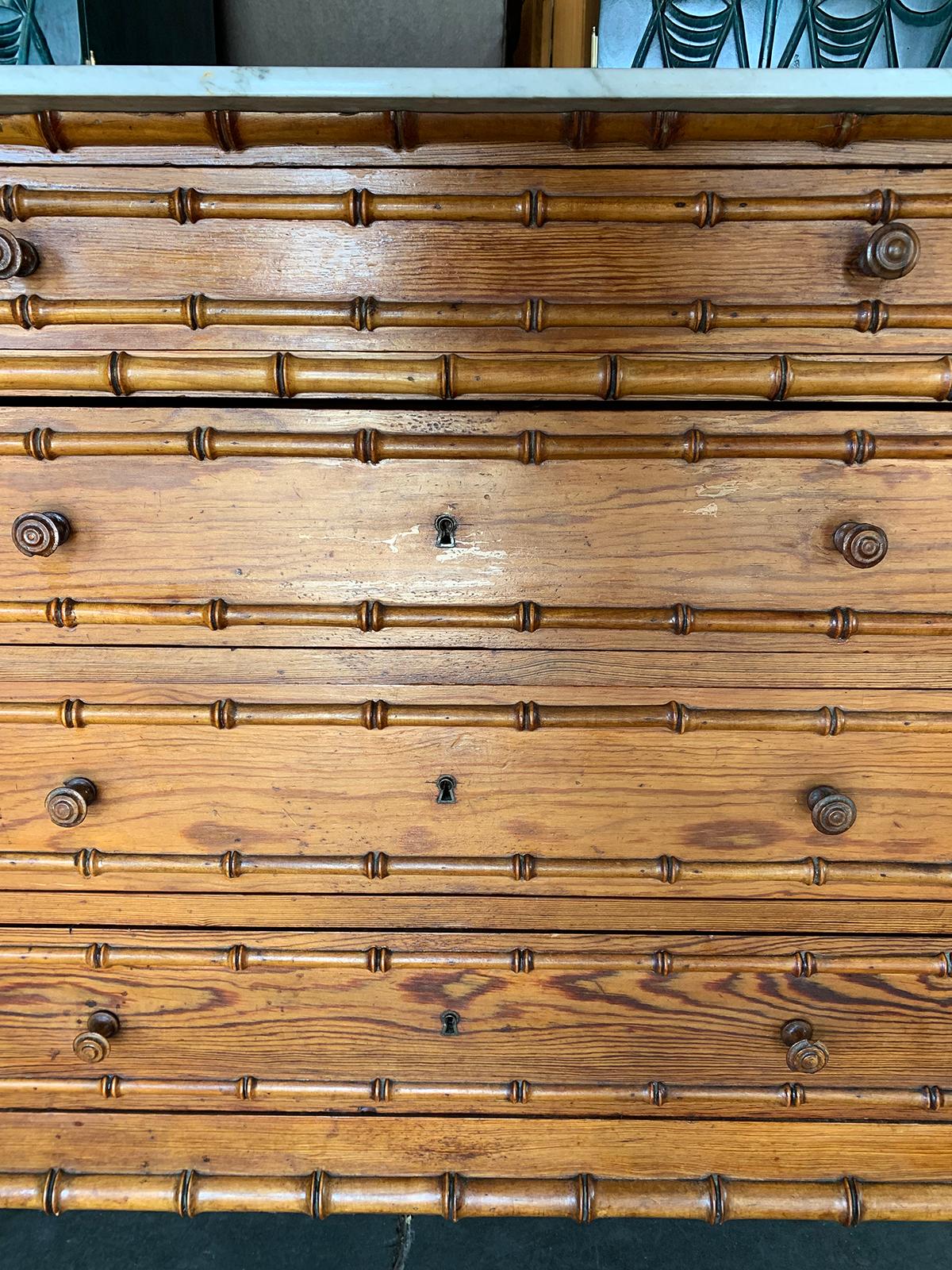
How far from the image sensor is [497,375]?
3.02 ft

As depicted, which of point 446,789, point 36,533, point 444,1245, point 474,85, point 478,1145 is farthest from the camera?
point 444,1245

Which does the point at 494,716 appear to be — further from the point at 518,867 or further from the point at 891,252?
the point at 891,252

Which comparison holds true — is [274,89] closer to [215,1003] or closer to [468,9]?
[468,9]

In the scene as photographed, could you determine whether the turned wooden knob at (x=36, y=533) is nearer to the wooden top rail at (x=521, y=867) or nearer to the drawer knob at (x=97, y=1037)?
the wooden top rail at (x=521, y=867)

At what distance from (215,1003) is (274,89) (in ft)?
3.94

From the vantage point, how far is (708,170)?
903 millimetres

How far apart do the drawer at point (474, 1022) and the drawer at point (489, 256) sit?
0.84 meters

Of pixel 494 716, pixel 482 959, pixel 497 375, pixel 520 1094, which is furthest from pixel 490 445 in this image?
pixel 520 1094

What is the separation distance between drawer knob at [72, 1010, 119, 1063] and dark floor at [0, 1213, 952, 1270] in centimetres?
40

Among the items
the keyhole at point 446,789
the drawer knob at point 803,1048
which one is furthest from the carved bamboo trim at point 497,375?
the drawer knob at point 803,1048

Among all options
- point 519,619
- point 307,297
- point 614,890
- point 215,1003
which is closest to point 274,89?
point 307,297

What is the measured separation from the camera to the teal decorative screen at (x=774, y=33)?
3.38 ft

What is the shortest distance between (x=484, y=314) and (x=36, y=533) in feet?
2.04

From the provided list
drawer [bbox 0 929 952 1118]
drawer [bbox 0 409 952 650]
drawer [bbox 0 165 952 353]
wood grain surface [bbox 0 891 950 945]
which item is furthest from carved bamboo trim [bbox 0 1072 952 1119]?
drawer [bbox 0 165 952 353]
